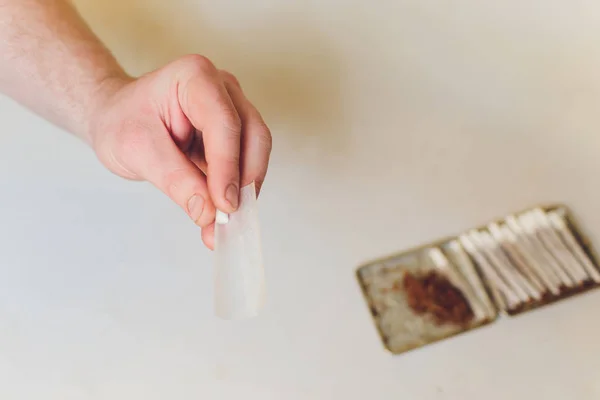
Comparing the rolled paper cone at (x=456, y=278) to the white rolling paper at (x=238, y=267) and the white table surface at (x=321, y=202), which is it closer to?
the white table surface at (x=321, y=202)

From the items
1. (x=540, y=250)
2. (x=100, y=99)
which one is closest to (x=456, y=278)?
(x=540, y=250)

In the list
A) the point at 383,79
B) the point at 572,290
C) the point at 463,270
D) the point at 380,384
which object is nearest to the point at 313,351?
the point at 380,384

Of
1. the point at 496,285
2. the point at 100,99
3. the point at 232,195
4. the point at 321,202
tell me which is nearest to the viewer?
the point at 232,195

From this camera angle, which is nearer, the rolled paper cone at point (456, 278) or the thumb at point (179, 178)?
the thumb at point (179, 178)

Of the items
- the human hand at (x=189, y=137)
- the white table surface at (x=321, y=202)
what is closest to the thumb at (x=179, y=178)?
the human hand at (x=189, y=137)

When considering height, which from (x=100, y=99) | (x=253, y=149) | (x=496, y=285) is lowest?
(x=496, y=285)

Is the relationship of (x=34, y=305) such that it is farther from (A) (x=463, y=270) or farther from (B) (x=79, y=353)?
(A) (x=463, y=270)

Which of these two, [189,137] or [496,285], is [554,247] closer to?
[496,285]

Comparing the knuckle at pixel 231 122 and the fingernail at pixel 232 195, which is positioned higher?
the knuckle at pixel 231 122
